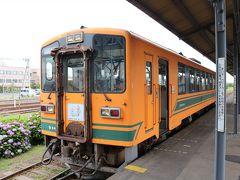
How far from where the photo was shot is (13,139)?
639 centimetres

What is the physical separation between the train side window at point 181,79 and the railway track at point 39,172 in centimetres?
406

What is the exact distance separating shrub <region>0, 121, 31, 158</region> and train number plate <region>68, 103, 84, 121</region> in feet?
8.04

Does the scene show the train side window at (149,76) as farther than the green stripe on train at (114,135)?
Yes

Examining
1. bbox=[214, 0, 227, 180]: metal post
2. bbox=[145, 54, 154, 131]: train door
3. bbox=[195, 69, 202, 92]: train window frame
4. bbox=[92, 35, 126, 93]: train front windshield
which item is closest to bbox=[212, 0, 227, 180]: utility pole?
bbox=[214, 0, 227, 180]: metal post

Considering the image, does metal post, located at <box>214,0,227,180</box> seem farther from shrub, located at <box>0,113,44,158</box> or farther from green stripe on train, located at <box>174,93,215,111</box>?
shrub, located at <box>0,113,44,158</box>

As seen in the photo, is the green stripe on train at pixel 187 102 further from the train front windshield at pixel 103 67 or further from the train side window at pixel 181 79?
the train front windshield at pixel 103 67

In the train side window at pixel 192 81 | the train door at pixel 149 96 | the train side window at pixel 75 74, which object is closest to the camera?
the train side window at pixel 75 74

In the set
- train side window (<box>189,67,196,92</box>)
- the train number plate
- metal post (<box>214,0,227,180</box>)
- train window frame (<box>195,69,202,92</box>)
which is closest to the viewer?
metal post (<box>214,0,227,180</box>)

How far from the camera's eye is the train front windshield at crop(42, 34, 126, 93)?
14.2ft

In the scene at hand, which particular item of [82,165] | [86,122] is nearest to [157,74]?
[86,122]

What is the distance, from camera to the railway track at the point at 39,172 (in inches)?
195

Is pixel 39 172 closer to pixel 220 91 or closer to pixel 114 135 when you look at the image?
pixel 114 135

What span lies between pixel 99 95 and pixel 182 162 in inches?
85.4

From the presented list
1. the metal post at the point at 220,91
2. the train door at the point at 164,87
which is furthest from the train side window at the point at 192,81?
the metal post at the point at 220,91
